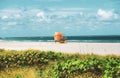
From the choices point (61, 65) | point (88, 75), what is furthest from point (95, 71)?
point (61, 65)

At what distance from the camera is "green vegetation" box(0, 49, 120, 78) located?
1206 centimetres

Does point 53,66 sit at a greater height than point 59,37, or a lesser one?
lesser

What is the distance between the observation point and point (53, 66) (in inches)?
507

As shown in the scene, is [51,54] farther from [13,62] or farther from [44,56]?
[13,62]

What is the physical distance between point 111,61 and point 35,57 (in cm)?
452

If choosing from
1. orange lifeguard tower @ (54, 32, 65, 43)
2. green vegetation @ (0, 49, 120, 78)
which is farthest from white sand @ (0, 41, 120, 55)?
green vegetation @ (0, 49, 120, 78)

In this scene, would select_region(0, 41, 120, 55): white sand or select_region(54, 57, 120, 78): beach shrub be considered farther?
select_region(0, 41, 120, 55): white sand

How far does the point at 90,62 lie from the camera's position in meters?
12.2

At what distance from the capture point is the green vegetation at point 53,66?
39.6ft

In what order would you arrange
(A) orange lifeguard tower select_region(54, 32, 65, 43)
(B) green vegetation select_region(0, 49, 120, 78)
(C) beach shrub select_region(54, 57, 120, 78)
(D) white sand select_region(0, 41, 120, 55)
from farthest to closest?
(A) orange lifeguard tower select_region(54, 32, 65, 43), (D) white sand select_region(0, 41, 120, 55), (B) green vegetation select_region(0, 49, 120, 78), (C) beach shrub select_region(54, 57, 120, 78)

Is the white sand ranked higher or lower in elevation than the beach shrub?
lower

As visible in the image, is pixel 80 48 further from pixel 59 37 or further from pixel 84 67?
pixel 84 67

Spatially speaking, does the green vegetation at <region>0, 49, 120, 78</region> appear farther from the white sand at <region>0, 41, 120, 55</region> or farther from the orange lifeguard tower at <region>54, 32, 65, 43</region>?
the orange lifeguard tower at <region>54, 32, 65, 43</region>

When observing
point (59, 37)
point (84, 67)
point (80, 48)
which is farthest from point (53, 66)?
point (59, 37)
